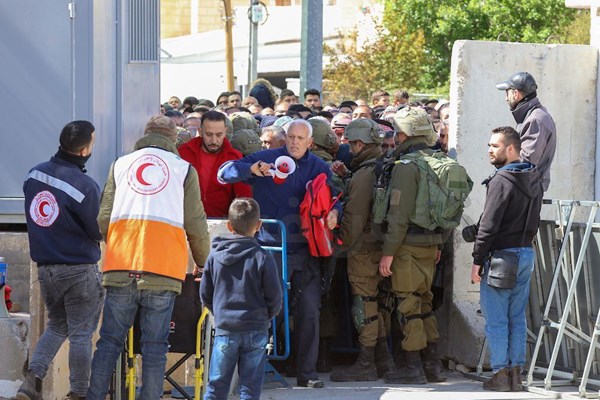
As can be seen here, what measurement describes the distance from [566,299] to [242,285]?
298 cm

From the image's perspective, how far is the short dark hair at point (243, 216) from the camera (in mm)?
7008

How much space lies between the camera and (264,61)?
46750mm

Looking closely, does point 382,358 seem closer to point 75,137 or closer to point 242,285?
point 242,285

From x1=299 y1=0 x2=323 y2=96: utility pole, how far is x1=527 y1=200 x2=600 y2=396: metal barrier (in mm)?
9676

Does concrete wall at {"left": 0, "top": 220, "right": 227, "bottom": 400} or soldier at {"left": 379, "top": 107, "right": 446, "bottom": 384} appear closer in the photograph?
concrete wall at {"left": 0, "top": 220, "right": 227, "bottom": 400}

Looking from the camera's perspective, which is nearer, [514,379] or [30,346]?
[30,346]

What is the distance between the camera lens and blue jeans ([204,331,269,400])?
7.03 meters

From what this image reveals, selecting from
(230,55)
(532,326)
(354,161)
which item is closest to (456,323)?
(532,326)

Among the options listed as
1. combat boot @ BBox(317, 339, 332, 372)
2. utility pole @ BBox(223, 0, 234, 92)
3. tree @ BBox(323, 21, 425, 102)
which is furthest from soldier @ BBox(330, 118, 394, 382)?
utility pole @ BBox(223, 0, 234, 92)

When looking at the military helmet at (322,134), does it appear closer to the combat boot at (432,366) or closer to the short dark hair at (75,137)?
the combat boot at (432,366)

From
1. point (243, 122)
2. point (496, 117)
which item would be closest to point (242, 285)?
point (496, 117)

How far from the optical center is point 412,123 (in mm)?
8852

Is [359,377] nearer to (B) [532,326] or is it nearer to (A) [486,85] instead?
(B) [532,326]

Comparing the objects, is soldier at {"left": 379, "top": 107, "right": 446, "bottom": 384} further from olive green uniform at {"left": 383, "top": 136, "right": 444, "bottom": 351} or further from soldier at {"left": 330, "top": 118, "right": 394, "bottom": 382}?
soldier at {"left": 330, "top": 118, "right": 394, "bottom": 382}
